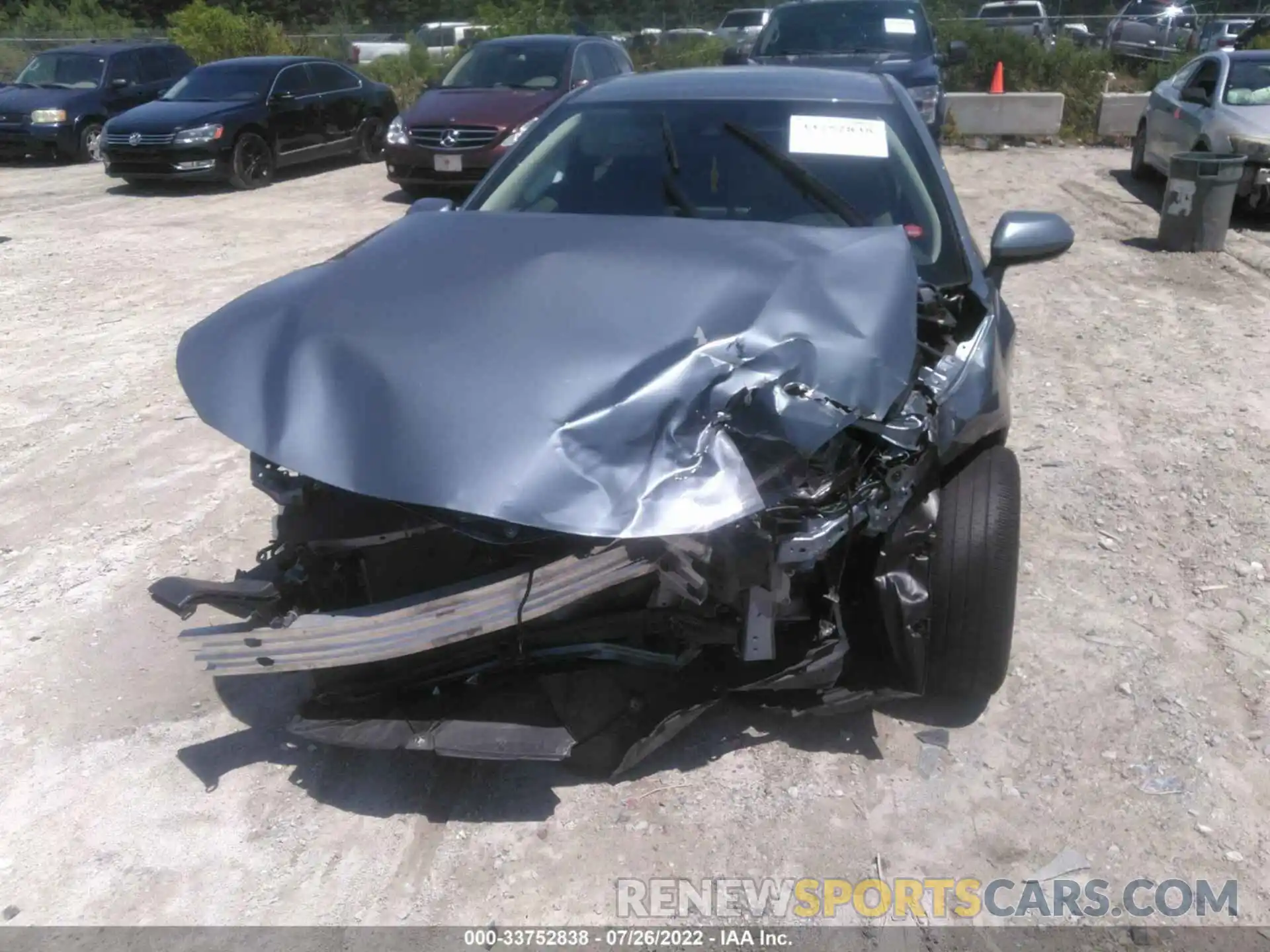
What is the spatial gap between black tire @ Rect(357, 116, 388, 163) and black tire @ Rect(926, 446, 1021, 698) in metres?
13.7

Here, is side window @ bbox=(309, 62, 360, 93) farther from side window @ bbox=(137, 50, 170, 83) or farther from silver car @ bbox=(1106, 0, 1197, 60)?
silver car @ bbox=(1106, 0, 1197, 60)

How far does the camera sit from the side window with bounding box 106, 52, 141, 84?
1612 cm

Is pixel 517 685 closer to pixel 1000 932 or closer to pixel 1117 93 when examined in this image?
pixel 1000 932

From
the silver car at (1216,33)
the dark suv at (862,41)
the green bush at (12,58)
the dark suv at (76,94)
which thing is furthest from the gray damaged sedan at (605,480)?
the green bush at (12,58)

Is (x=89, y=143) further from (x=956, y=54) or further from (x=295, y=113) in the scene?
(x=956, y=54)

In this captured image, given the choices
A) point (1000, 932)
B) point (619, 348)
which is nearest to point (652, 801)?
point (1000, 932)

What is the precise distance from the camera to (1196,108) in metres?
11.4

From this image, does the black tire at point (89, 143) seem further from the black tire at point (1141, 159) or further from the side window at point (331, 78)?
the black tire at point (1141, 159)

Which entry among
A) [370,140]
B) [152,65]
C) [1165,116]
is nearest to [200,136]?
[370,140]

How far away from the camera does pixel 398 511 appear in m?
3.00

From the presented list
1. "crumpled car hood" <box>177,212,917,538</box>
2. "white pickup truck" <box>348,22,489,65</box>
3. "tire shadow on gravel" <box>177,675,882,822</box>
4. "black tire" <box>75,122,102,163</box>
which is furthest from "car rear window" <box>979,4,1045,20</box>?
"tire shadow on gravel" <box>177,675,882,822</box>

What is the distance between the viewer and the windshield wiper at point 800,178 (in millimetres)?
3889

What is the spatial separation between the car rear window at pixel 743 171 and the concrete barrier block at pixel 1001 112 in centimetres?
1275

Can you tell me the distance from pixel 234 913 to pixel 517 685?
3.05 feet
